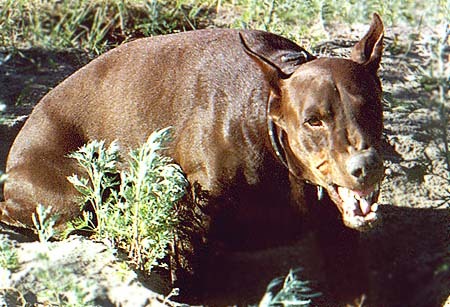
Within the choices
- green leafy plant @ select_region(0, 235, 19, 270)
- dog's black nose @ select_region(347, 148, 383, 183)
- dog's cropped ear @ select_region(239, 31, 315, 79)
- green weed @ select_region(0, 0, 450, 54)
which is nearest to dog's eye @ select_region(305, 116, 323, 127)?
dog's black nose @ select_region(347, 148, 383, 183)

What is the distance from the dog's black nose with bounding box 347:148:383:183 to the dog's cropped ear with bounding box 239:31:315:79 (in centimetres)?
58

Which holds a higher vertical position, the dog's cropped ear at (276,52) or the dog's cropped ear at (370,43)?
the dog's cropped ear at (370,43)

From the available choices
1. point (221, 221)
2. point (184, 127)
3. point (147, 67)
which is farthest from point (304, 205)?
point (147, 67)

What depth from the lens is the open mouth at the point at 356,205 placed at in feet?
12.8

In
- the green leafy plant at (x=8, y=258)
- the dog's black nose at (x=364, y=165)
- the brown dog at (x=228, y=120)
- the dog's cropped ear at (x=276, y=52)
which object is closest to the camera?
the dog's black nose at (x=364, y=165)

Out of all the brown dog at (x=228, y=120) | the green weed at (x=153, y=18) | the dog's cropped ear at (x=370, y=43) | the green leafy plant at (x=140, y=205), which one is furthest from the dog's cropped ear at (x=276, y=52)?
the green weed at (x=153, y=18)

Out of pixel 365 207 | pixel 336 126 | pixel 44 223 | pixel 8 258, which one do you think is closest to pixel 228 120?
pixel 336 126

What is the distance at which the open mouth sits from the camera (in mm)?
3916

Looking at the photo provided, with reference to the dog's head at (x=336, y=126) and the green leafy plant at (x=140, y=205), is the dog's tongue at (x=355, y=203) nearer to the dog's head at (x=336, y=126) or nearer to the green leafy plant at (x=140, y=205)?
the dog's head at (x=336, y=126)

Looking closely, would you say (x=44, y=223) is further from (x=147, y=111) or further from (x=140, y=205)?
(x=147, y=111)

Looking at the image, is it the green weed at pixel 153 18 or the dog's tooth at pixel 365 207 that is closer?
the dog's tooth at pixel 365 207

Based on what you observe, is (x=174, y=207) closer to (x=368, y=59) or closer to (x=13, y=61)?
(x=368, y=59)

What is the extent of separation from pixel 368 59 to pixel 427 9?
7.22 ft

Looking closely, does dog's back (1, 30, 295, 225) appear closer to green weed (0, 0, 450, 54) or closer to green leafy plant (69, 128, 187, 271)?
green leafy plant (69, 128, 187, 271)
